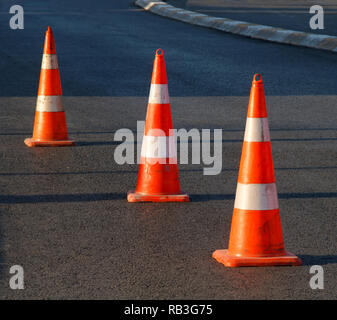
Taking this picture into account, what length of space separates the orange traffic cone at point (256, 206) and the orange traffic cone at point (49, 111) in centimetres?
361

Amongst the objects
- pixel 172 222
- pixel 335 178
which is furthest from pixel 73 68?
pixel 172 222

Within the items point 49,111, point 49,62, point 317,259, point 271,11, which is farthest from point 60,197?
point 271,11

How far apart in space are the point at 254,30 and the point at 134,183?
1303cm

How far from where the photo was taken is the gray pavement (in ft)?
70.3

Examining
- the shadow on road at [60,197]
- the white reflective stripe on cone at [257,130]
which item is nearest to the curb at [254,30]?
the shadow on road at [60,197]

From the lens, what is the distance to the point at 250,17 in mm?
23781

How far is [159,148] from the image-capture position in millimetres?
6637

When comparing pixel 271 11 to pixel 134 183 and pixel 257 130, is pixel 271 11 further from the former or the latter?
pixel 257 130

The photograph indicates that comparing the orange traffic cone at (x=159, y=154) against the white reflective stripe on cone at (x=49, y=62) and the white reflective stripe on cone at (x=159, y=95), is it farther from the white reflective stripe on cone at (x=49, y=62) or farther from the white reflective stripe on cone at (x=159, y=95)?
the white reflective stripe on cone at (x=49, y=62)

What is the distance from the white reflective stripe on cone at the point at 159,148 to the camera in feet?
21.8

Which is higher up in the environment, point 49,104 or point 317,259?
point 49,104

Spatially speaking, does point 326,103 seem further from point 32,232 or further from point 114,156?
point 32,232
